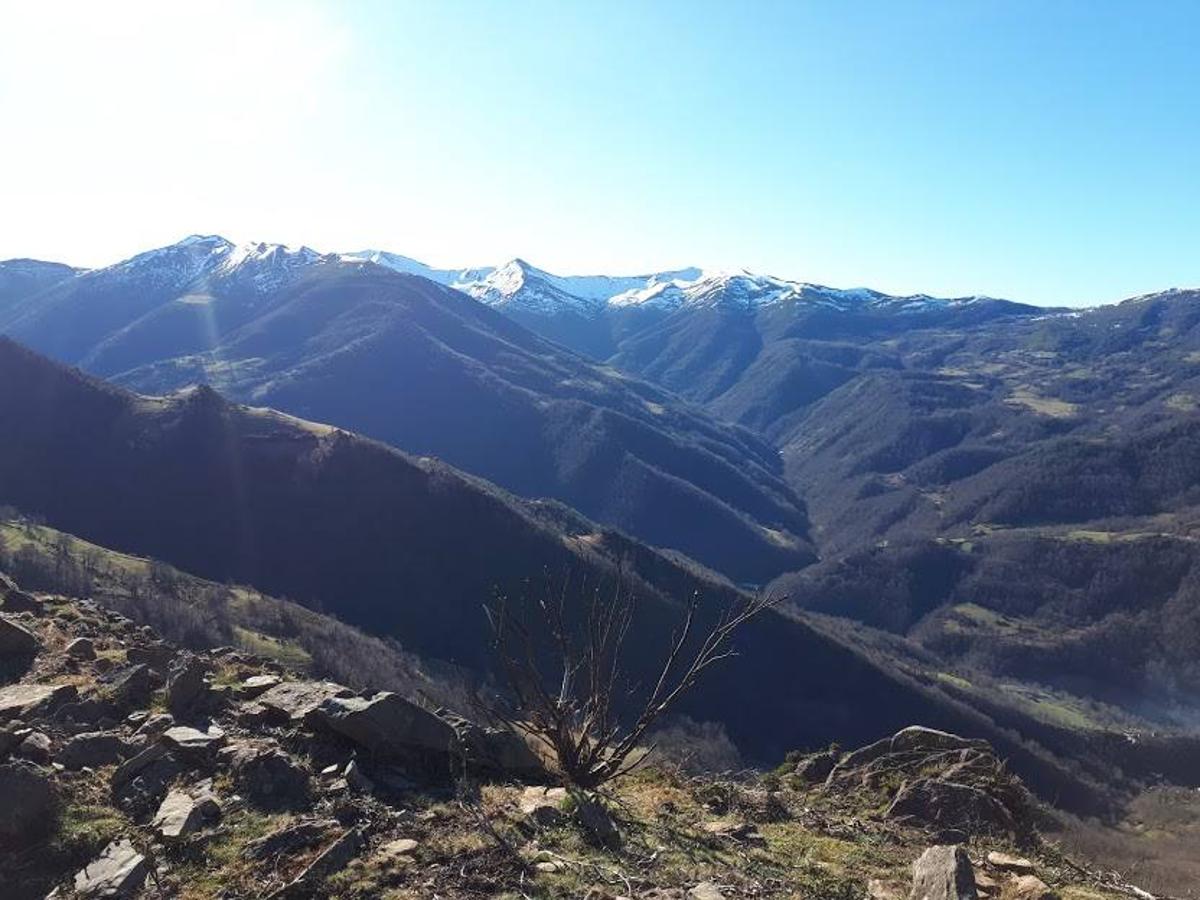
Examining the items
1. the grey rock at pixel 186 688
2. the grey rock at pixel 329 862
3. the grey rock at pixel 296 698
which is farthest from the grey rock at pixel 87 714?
the grey rock at pixel 329 862

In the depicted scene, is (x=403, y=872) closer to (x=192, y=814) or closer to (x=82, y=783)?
(x=192, y=814)

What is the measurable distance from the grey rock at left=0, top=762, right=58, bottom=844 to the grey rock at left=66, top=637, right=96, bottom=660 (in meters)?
5.96

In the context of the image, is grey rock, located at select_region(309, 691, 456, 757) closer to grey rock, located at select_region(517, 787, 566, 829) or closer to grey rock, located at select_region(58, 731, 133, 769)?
grey rock, located at select_region(517, 787, 566, 829)

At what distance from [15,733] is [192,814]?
10.1 ft

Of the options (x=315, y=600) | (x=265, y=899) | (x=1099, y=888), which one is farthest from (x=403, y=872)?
(x=315, y=600)

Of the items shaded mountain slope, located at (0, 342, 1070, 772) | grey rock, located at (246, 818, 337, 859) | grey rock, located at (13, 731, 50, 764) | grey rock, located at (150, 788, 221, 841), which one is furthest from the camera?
shaded mountain slope, located at (0, 342, 1070, 772)

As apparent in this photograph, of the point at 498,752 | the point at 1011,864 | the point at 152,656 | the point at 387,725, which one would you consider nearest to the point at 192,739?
the point at 387,725

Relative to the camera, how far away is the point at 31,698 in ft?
42.5

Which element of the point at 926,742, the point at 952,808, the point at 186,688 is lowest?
the point at 926,742

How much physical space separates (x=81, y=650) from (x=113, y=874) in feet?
25.7

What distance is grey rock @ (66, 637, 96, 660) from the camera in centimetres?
1573

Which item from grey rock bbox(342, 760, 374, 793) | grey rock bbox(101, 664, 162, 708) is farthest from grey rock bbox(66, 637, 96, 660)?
grey rock bbox(342, 760, 374, 793)

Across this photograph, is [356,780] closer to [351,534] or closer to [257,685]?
[257,685]

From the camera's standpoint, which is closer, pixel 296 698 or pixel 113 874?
pixel 113 874
